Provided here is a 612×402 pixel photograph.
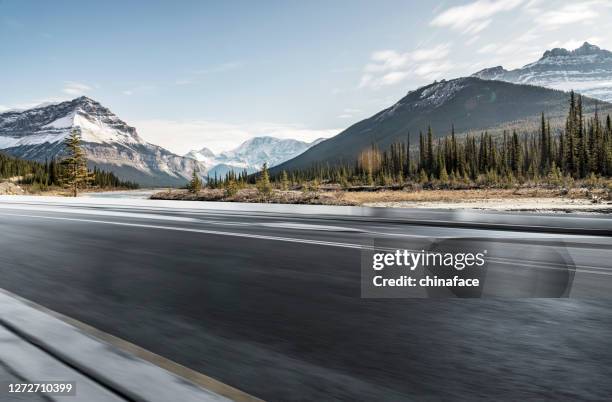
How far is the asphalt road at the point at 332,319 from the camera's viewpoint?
2.70 m

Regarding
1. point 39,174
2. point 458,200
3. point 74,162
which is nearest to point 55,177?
point 39,174

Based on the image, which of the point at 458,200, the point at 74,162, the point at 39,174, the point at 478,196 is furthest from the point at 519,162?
the point at 39,174

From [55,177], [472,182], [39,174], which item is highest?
[39,174]

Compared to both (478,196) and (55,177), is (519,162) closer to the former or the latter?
(478,196)

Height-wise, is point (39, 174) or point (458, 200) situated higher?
point (39, 174)

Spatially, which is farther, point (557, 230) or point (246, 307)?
point (557, 230)

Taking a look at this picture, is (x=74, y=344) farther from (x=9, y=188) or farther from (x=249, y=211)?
(x=9, y=188)

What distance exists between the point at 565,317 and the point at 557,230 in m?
7.53

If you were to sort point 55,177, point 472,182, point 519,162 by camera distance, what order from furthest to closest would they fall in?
point 55,177 < point 519,162 < point 472,182

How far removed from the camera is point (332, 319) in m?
4.02

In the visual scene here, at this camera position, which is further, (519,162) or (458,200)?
(519,162)

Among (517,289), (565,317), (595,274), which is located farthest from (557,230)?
(565,317)

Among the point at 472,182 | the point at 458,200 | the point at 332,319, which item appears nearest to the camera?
the point at 332,319

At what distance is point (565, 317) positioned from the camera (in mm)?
3920
